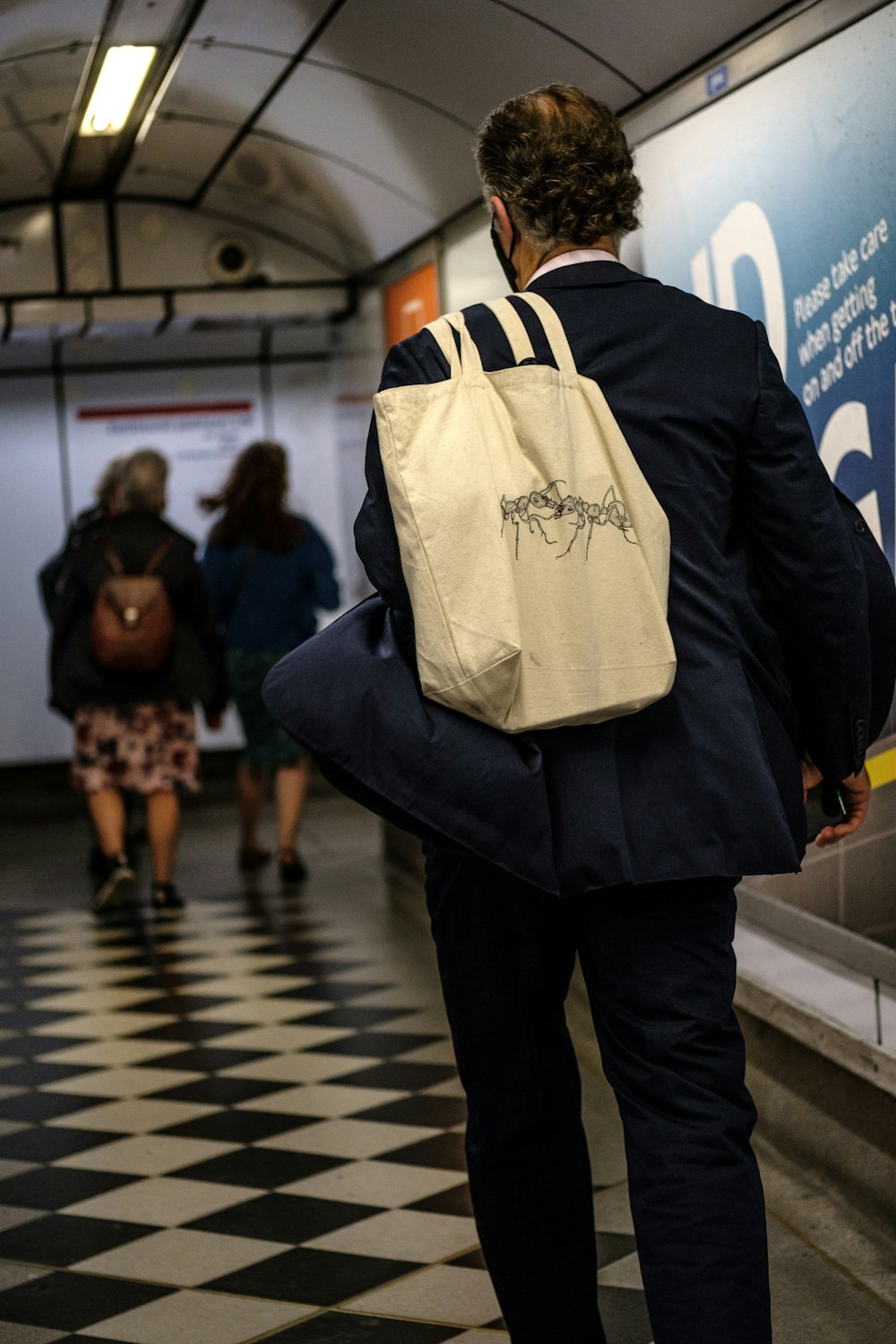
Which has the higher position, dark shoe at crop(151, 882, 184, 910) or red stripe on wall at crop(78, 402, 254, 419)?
red stripe on wall at crop(78, 402, 254, 419)

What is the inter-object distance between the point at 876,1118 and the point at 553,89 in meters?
1.91

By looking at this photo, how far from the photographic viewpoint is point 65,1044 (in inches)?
190

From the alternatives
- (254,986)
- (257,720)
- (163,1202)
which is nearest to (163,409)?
(257,720)

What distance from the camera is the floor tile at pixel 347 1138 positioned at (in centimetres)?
369

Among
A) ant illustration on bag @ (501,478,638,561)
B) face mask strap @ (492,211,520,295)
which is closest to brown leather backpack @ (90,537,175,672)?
face mask strap @ (492,211,520,295)

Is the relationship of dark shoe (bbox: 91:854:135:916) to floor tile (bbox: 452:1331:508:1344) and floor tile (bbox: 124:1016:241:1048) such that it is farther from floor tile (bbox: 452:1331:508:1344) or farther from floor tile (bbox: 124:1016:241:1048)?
floor tile (bbox: 452:1331:508:1344)

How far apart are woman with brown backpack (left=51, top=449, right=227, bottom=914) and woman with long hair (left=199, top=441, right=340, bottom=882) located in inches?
24.0

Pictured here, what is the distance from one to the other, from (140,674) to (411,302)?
6.41 ft

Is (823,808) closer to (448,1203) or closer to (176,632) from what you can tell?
(448,1203)

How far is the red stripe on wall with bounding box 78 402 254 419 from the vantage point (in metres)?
10.5

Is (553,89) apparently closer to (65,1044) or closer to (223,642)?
(65,1044)

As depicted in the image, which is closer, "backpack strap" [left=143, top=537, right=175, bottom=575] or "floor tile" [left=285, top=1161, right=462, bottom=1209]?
"floor tile" [left=285, top=1161, right=462, bottom=1209]

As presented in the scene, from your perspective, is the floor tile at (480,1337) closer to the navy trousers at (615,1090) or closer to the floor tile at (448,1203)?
the navy trousers at (615,1090)

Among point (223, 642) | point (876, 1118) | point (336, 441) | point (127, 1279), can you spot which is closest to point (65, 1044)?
point (127, 1279)
